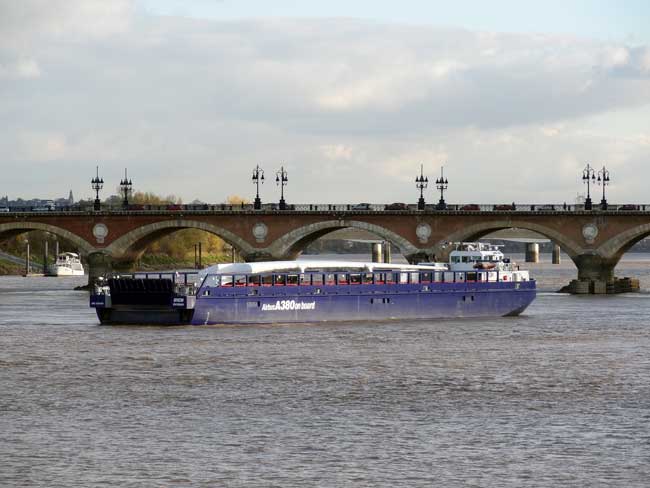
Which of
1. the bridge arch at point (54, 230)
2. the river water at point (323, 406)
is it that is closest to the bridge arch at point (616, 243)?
the river water at point (323, 406)

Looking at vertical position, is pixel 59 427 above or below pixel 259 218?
below

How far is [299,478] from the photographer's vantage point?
1592 inches

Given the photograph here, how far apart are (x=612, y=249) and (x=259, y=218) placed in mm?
36702

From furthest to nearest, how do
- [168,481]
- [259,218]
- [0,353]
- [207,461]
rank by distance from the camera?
[259,218]
[0,353]
[207,461]
[168,481]

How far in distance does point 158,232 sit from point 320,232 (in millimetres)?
17997

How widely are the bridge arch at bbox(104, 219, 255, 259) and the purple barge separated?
43627mm

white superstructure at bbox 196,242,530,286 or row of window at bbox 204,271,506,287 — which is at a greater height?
white superstructure at bbox 196,242,530,286

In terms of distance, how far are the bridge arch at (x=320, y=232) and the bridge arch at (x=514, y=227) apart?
3.58 m

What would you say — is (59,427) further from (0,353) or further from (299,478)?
(0,353)

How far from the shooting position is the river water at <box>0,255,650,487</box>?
4153cm

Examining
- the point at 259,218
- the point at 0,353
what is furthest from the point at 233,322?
the point at 259,218

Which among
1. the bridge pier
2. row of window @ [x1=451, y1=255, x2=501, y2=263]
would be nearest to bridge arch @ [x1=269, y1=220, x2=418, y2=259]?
the bridge pier

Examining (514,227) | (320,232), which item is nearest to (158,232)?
(320,232)

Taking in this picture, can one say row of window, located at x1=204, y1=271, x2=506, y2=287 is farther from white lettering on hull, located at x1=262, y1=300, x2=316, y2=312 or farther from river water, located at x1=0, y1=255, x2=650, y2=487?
river water, located at x1=0, y1=255, x2=650, y2=487
